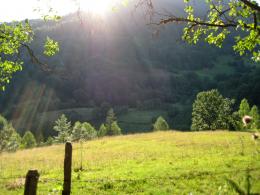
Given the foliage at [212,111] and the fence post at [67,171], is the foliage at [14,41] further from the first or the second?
the foliage at [212,111]

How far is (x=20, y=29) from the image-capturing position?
63.0 ft

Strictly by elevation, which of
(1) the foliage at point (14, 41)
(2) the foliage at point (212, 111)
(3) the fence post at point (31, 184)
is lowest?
(3) the fence post at point (31, 184)

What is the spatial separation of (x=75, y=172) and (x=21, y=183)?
15.8 ft

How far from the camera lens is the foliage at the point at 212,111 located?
105m

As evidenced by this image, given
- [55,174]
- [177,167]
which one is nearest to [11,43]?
[55,174]

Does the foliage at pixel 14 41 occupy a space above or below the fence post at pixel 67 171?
above

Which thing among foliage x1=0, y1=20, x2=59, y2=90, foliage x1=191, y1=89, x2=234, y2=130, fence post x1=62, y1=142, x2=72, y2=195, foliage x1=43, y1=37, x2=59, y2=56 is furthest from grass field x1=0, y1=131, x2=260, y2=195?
foliage x1=191, y1=89, x2=234, y2=130

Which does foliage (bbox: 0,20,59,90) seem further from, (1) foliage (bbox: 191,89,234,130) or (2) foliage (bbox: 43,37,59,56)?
(1) foliage (bbox: 191,89,234,130)

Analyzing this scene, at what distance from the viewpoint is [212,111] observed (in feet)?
350

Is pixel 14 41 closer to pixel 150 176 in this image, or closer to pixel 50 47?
pixel 50 47

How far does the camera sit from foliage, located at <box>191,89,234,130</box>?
105m

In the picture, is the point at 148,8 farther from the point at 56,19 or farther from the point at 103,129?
the point at 103,129

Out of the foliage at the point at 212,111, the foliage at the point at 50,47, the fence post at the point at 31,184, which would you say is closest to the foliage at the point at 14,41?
the foliage at the point at 50,47

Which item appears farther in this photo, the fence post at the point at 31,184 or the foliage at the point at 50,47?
the foliage at the point at 50,47
